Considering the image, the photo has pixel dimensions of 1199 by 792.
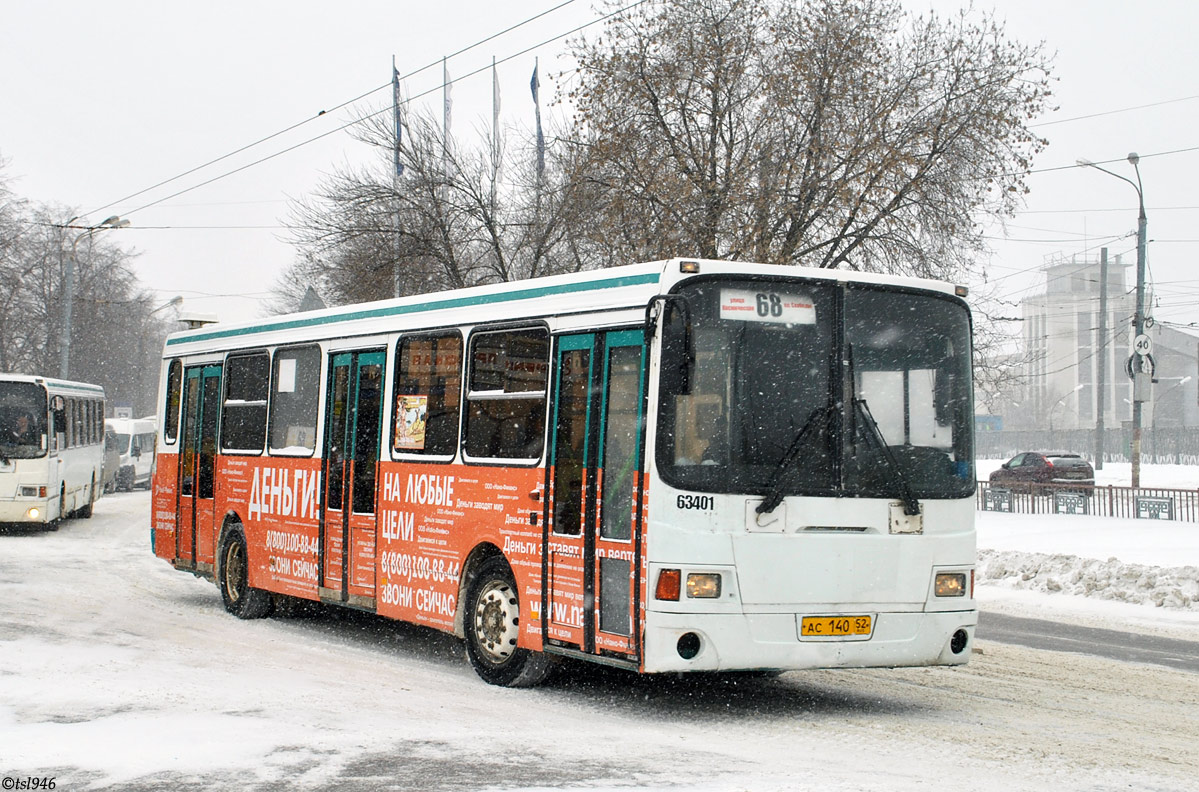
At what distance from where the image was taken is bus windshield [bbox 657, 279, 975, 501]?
27.7 feet

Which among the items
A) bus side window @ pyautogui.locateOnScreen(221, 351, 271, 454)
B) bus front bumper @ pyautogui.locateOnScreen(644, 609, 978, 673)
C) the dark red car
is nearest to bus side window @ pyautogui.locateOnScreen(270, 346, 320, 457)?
bus side window @ pyautogui.locateOnScreen(221, 351, 271, 454)

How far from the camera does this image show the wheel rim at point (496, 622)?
9812 mm

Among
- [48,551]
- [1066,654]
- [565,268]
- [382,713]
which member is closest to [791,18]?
[565,268]

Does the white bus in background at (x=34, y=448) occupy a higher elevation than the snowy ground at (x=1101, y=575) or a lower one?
higher

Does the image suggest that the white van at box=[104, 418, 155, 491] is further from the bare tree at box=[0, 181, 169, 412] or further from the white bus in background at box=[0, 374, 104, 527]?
the white bus in background at box=[0, 374, 104, 527]

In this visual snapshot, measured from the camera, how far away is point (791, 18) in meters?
28.8

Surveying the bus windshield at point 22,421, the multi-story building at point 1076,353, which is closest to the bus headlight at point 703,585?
the bus windshield at point 22,421

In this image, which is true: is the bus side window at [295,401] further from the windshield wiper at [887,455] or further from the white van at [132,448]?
the white van at [132,448]

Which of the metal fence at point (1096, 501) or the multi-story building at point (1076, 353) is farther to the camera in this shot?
the multi-story building at point (1076, 353)

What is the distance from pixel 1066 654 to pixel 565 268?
22.6 meters

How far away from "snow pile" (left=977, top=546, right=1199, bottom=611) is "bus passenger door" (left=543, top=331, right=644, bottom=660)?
33.4ft

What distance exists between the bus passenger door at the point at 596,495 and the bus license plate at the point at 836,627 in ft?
3.50

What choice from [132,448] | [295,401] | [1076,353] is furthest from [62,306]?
[1076,353]

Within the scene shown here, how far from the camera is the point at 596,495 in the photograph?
8914mm
